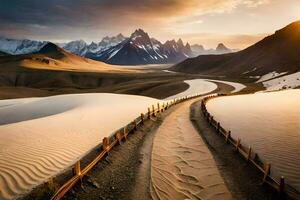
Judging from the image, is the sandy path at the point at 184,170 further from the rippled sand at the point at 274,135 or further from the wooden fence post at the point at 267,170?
the rippled sand at the point at 274,135

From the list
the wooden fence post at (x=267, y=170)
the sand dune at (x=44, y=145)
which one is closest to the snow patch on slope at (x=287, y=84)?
the sand dune at (x=44, y=145)

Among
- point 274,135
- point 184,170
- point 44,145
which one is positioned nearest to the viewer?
point 184,170

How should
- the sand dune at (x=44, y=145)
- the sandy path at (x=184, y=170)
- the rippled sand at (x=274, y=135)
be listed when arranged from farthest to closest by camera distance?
the rippled sand at (x=274, y=135) → the sand dune at (x=44, y=145) → the sandy path at (x=184, y=170)

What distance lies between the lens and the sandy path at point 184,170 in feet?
34.5

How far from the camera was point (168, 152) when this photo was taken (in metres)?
15.6

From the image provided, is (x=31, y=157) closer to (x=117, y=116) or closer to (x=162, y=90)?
(x=117, y=116)

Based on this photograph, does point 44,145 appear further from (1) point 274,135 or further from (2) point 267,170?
(1) point 274,135

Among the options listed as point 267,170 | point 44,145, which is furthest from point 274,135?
point 44,145

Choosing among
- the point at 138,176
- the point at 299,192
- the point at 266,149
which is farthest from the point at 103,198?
the point at 266,149

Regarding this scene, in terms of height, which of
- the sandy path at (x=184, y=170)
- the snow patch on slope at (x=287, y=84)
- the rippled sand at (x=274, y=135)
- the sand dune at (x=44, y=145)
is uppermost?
the snow patch on slope at (x=287, y=84)

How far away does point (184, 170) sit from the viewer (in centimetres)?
1286

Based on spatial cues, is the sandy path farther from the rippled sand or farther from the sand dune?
the sand dune

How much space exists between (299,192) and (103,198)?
7922 mm

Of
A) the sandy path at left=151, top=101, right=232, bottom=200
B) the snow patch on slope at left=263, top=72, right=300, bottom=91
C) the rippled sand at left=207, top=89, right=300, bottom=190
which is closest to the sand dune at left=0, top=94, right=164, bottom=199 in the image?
the sandy path at left=151, top=101, right=232, bottom=200
